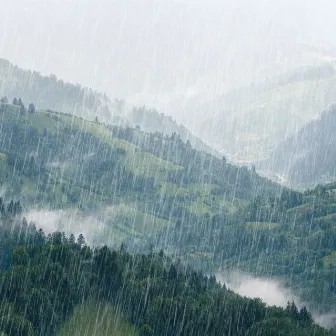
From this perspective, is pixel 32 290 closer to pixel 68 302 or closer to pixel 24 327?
pixel 68 302

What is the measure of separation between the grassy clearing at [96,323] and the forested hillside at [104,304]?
221 mm

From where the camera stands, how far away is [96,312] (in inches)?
6511

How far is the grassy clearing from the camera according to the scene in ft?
504

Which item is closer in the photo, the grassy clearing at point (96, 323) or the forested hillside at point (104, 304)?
the grassy clearing at point (96, 323)

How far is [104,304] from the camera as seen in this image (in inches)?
6836

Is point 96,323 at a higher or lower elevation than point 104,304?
lower

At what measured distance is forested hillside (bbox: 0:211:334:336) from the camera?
157 metres

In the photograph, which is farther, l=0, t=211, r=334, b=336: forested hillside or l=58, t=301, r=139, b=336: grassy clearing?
l=0, t=211, r=334, b=336: forested hillside

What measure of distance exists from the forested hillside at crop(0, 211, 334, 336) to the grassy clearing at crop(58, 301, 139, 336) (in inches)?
8.7

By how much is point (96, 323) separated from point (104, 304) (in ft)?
54.2

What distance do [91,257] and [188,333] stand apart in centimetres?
3615

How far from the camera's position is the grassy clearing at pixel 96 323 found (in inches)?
6053

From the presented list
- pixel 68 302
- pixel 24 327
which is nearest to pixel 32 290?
pixel 68 302

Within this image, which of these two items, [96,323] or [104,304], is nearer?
[96,323]
